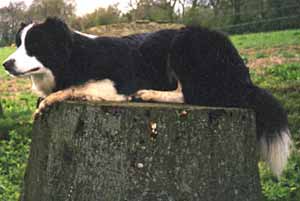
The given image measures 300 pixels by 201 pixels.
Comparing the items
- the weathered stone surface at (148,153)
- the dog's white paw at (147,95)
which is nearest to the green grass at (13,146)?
the dog's white paw at (147,95)

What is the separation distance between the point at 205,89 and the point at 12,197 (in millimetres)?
2976

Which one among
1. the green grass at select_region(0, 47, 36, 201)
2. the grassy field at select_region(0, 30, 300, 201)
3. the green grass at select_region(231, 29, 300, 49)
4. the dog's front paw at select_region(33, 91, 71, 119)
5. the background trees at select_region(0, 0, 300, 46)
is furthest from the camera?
the background trees at select_region(0, 0, 300, 46)

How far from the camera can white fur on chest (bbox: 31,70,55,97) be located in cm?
407

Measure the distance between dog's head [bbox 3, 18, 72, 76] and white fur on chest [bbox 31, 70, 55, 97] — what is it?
4 cm

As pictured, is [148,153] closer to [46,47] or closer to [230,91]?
[230,91]

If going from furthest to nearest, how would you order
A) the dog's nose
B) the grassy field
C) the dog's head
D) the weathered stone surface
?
the grassy field → the dog's head → the dog's nose → the weathered stone surface

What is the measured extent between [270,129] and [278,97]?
19.1 feet

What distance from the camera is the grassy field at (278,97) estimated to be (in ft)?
19.7

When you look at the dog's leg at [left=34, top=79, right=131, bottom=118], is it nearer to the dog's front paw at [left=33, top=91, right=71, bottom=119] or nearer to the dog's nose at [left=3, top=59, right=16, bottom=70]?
the dog's front paw at [left=33, top=91, right=71, bottom=119]

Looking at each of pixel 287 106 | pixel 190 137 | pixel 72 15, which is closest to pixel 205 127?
pixel 190 137

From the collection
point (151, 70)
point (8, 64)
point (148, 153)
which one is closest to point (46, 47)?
point (8, 64)

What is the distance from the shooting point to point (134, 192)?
10.9ft

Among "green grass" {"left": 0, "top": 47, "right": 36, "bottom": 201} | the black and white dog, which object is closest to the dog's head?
the black and white dog

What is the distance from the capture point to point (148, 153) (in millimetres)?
3307
